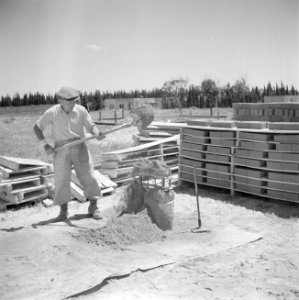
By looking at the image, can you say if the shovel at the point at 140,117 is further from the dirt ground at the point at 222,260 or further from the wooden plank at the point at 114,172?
the wooden plank at the point at 114,172

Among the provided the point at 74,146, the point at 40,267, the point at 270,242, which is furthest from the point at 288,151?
the point at 40,267

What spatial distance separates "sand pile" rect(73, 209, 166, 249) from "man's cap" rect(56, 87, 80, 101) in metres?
1.85

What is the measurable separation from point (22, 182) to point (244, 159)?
412 cm

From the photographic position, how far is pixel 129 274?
418 cm

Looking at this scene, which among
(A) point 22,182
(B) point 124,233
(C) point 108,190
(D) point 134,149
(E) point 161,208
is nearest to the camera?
(B) point 124,233

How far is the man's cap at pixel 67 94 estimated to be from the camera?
5.87 meters

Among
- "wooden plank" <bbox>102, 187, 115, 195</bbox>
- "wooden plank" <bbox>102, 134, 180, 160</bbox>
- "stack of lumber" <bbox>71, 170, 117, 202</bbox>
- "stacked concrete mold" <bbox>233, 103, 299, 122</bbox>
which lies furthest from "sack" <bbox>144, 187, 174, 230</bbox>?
"stacked concrete mold" <bbox>233, 103, 299, 122</bbox>

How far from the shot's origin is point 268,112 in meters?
10.2

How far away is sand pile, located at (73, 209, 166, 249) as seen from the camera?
5.15m

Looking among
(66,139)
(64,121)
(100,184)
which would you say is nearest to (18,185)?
(100,184)

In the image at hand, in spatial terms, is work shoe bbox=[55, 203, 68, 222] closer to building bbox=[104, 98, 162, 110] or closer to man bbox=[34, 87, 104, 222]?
man bbox=[34, 87, 104, 222]

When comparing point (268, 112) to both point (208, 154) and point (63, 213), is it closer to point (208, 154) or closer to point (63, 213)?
point (208, 154)

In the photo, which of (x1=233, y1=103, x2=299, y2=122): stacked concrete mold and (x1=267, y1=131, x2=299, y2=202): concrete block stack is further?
(x1=233, y1=103, x2=299, y2=122): stacked concrete mold

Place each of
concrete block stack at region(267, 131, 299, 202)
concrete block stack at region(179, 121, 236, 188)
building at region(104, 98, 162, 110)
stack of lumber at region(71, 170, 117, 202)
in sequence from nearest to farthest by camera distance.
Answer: concrete block stack at region(267, 131, 299, 202) < stack of lumber at region(71, 170, 117, 202) < concrete block stack at region(179, 121, 236, 188) < building at region(104, 98, 162, 110)
